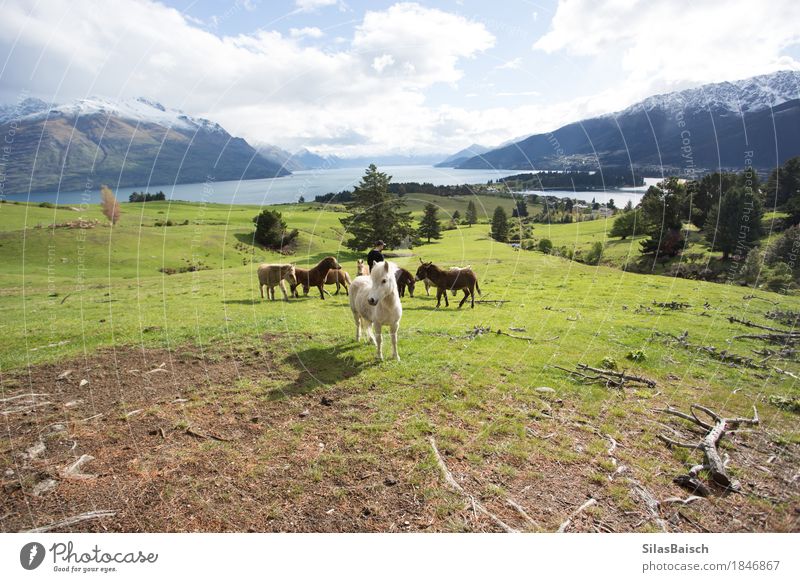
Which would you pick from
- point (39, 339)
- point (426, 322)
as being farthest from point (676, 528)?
point (39, 339)

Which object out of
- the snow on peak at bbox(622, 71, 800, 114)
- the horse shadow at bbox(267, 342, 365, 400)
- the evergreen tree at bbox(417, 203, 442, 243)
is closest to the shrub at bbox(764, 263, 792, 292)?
the snow on peak at bbox(622, 71, 800, 114)

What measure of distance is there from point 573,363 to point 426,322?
7.39m

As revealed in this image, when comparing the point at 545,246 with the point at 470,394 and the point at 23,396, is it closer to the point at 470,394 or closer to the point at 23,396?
the point at 470,394

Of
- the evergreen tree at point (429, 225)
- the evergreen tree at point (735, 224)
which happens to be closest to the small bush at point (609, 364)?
the evergreen tree at point (429, 225)

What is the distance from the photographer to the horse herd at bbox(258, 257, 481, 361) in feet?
37.2

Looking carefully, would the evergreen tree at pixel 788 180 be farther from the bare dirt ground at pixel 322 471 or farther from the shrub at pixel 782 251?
the bare dirt ground at pixel 322 471

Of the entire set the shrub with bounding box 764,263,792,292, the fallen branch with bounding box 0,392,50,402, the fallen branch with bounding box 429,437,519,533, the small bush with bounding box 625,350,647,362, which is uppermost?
the fallen branch with bounding box 0,392,50,402

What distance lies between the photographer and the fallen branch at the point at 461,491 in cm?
596

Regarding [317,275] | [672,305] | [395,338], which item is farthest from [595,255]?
[395,338]

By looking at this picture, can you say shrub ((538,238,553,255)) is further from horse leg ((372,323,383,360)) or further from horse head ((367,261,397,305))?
horse head ((367,261,397,305))

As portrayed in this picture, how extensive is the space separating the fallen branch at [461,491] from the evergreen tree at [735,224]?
53.8 metres

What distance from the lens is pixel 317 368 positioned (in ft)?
39.9

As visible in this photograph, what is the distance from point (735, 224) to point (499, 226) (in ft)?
101

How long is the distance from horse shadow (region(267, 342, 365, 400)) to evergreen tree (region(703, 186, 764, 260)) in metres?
52.2
